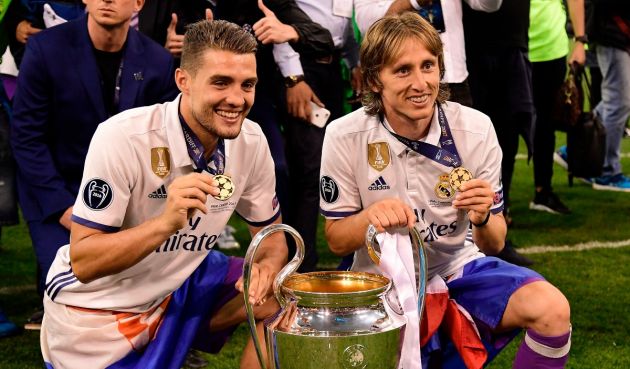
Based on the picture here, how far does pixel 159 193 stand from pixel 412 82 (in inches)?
34.4

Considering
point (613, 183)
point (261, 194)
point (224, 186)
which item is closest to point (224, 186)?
point (224, 186)

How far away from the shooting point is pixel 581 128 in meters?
7.00

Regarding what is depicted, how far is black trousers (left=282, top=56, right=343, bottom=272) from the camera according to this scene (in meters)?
5.11

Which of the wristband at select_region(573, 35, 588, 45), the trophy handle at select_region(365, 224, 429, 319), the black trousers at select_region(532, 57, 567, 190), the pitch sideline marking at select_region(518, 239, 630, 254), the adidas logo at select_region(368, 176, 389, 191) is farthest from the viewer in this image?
the wristband at select_region(573, 35, 588, 45)

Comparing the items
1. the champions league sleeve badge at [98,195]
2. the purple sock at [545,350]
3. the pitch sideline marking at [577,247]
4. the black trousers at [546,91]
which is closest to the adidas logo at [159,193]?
the champions league sleeve badge at [98,195]

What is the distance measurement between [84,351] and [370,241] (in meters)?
0.98

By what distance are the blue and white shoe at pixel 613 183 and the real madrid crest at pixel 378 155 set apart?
5.00 metres

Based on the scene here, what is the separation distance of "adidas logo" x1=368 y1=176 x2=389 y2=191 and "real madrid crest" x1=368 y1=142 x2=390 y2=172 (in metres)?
0.03

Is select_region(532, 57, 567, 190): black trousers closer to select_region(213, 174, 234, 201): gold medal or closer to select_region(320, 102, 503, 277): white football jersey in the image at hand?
select_region(320, 102, 503, 277): white football jersey

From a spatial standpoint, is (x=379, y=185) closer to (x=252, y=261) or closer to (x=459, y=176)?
(x=459, y=176)

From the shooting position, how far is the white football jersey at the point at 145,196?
331 cm

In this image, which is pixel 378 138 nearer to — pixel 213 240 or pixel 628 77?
pixel 213 240

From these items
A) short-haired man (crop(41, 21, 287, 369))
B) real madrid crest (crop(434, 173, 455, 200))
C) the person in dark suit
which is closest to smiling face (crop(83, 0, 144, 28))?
the person in dark suit

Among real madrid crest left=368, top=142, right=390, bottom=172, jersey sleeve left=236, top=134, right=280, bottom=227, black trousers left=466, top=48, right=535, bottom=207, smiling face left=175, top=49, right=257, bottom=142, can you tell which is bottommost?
black trousers left=466, top=48, right=535, bottom=207
